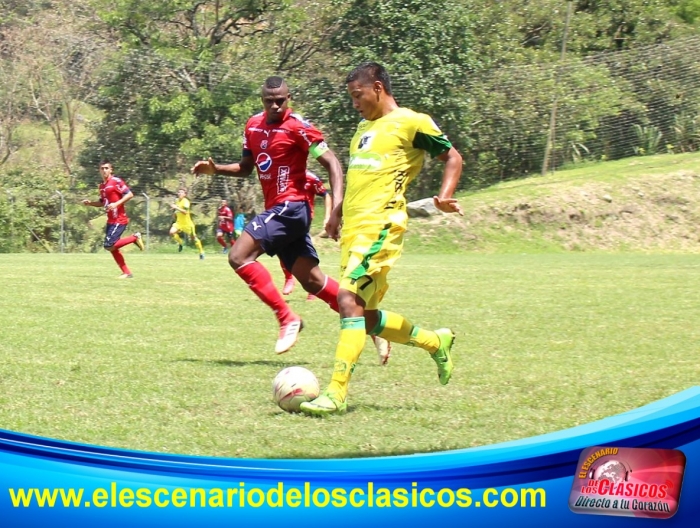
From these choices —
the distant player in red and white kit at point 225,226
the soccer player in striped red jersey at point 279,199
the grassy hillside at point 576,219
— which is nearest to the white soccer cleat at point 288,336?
the soccer player in striped red jersey at point 279,199

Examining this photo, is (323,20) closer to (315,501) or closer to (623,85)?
(623,85)

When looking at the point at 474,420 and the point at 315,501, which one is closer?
the point at 315,501

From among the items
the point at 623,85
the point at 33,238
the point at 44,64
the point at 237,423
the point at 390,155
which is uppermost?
the point at 390,155

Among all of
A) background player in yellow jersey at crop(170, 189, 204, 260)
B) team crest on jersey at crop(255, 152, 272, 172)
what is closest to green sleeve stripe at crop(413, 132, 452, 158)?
team crest on jersey at crop(255, 152, 272, 172)

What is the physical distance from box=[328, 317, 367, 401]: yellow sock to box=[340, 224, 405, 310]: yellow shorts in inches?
7.2

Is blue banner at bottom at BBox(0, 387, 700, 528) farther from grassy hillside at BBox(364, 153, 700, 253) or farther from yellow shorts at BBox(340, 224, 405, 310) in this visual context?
grassy hillside at BBox(364, 153, 700, 253)

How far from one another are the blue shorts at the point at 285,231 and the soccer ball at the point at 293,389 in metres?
2.30

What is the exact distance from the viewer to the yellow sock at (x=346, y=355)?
5363 millimetres

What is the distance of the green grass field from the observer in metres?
4.96

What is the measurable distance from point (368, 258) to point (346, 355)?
0.52 m

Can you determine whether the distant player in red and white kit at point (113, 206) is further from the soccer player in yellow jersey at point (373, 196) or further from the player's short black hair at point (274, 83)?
the soccer player in yellow jersey at point (373, 196)

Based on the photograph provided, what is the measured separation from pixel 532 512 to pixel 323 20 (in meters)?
32.5

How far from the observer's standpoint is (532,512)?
2.26m

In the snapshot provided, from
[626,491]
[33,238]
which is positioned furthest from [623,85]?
[626,491]
